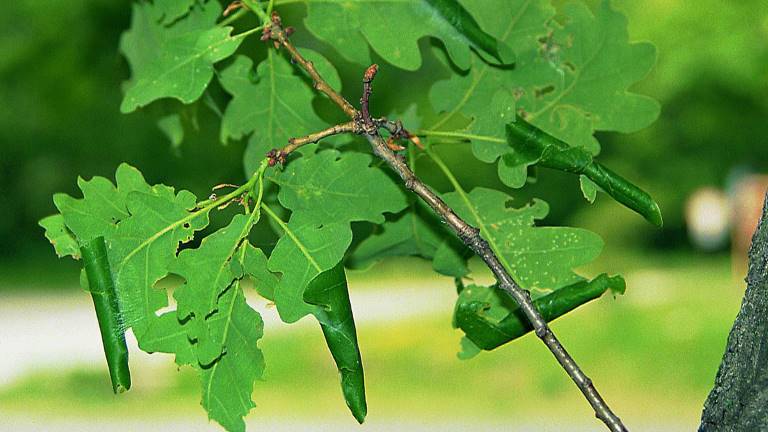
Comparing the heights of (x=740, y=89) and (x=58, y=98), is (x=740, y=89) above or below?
below

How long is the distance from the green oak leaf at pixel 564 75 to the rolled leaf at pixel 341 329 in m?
0.24

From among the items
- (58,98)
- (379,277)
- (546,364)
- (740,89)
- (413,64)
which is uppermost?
(58,98)

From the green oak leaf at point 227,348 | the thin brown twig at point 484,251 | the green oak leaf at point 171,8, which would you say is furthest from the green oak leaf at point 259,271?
the green oak leaf at point 171,8

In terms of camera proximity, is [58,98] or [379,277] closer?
[58,98]

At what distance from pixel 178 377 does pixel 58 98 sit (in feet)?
4.91

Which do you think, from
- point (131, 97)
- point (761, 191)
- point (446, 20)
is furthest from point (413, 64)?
point (761, 191)

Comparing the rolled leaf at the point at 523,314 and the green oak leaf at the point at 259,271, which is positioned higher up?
the green oak leaf at the point at 259,271

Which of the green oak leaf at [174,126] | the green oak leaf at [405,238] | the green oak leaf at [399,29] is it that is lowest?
the green oak leaf at [405,238]

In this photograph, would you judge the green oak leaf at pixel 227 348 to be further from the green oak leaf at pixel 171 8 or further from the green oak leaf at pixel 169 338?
the green oak leaf at pixel 171 8

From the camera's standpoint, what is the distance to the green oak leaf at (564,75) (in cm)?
78

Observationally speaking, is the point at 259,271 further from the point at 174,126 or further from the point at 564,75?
the point at 174,126

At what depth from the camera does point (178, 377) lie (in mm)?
4223

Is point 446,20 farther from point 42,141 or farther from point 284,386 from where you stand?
point 42,141

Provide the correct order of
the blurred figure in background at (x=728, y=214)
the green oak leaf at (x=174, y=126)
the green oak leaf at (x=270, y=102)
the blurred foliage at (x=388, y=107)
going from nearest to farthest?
the green oak leaf at (x=270, y=102) < the green oak leaf at (x=174, y=126) < the blurred foliage at (x=388, y=107) < the blurred figure in background at (x=728, y=214)
